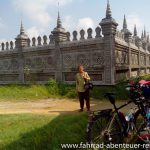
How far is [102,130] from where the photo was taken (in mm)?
5164

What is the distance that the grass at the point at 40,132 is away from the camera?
6.11m

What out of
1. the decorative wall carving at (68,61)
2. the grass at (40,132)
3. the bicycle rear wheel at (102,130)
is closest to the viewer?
the bicycle rear wheel at (102,130)

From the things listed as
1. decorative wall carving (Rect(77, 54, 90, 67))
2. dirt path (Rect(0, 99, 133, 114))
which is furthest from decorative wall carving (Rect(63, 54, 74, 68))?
dirt path (Rect(0, 99, 133, 114))

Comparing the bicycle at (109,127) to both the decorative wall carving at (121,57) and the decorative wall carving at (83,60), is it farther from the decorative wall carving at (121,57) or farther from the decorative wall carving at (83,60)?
the decorative wall carving at (83,60)

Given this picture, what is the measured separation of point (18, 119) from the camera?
26.0 feet

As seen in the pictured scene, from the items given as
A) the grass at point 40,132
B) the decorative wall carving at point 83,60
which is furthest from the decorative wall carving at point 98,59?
the grass at point 40,132

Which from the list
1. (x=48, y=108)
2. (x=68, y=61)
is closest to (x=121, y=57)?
(x=68, y=61)

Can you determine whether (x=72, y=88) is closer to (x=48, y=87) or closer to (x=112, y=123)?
(x=48, y=87)

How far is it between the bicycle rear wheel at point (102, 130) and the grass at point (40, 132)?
1.12 metres

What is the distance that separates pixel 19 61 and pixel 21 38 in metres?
1.47

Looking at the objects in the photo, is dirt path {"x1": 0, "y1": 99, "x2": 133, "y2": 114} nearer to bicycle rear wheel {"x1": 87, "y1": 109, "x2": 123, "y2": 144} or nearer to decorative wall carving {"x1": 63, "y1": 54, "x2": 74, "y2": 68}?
bicycle rear wheel {"x1": 87, "y1": 109, "x2": 123, "y2": 144}

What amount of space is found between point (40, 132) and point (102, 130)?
77.3 inches

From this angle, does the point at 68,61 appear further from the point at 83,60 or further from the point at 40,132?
the point at 40,132

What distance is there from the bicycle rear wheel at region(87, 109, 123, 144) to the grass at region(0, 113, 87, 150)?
112cm
